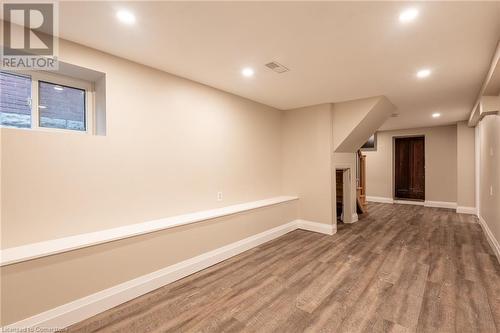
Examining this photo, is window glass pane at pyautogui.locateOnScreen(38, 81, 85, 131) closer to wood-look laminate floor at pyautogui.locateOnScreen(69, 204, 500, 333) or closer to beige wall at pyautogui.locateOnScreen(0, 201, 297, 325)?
beige wall at pyautogui.locateOnScreen(0, 201, 297, 325)

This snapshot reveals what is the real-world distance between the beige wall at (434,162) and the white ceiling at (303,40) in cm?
424

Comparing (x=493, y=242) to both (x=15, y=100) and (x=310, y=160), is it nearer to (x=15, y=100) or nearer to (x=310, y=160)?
(x=310, y=160)

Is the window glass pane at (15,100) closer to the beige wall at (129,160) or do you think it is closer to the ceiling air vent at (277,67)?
the beige wall at (129,160)

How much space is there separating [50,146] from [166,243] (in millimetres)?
1450

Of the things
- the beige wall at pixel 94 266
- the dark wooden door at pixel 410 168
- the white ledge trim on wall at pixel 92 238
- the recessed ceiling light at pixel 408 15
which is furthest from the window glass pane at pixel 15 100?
the dark wooden door at pixel 410 168

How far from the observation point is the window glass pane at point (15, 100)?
2.11m

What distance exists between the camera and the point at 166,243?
263 cm

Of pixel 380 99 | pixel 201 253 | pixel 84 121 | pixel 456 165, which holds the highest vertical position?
pixel 380 99

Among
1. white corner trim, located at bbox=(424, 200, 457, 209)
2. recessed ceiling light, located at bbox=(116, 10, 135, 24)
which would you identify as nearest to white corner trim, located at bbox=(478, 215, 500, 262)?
white corner trim, located at bbox=(424, 200, 457, 209)

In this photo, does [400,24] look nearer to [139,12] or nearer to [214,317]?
[139,12]

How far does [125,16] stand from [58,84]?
1143 millimetres

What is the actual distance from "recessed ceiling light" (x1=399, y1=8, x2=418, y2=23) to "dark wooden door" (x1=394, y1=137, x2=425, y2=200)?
278 inches

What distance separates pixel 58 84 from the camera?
7.88ft

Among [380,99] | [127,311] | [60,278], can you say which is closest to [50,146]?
Answer: [60,278]
